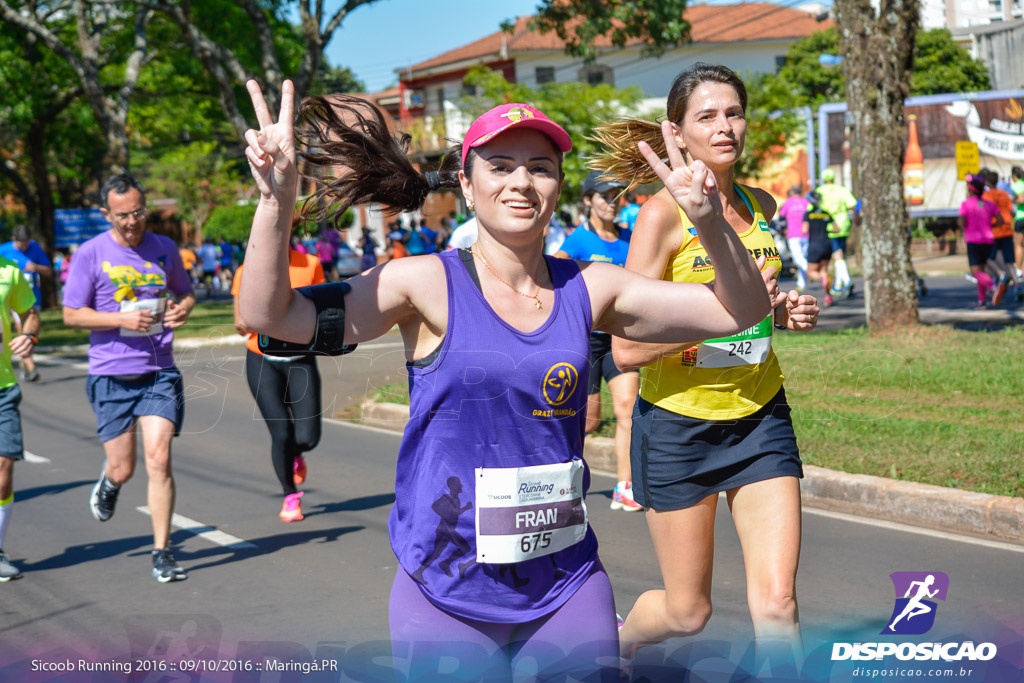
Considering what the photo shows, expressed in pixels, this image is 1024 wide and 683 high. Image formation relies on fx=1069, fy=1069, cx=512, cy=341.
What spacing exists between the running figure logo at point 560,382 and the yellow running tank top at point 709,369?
1.00 meters

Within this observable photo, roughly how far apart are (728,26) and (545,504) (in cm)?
5648

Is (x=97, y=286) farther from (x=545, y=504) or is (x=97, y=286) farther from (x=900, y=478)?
(x=900, y=478)

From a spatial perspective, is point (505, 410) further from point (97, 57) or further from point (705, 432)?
point (97, 57)

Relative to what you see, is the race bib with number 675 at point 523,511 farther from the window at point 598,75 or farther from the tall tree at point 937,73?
the window at point 598,75

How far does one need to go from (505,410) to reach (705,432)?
119 centimetres

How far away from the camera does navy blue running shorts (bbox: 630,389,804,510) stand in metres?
3.46

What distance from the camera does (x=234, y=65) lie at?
17219 millimetres

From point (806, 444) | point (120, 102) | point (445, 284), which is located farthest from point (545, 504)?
point (120, 102)

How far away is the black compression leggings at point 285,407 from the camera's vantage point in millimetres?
6676

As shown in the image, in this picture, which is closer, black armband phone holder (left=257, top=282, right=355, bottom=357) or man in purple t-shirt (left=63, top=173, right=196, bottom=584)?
black armband phone holder (left=257, top=282, right=355, bottom=357)

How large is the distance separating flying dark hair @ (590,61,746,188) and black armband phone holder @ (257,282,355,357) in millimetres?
1707

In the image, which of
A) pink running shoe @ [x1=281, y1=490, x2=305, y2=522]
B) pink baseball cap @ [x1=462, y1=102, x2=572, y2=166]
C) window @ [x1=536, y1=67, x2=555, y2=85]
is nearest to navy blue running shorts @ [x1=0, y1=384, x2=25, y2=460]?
pink running shoe @ [x1=281, y1=490, x2=305, y2=522]

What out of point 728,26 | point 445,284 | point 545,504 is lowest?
point 545,504

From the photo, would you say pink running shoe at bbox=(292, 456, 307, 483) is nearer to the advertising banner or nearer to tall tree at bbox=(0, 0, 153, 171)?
tall tree at bbox=(0, 0, 153, 171)
